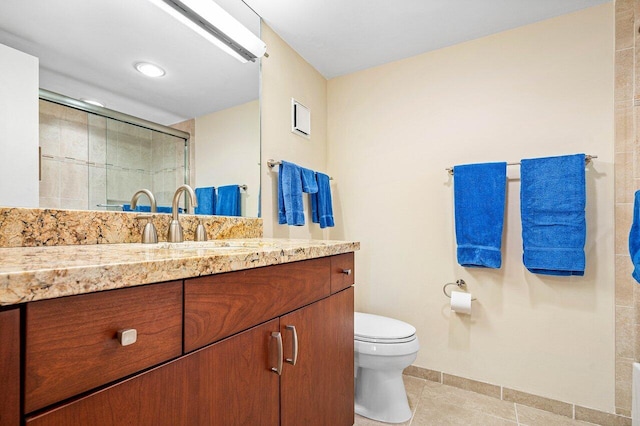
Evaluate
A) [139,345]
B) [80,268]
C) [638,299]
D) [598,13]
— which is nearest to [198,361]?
[139,345]

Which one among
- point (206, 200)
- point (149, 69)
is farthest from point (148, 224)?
point (149, 69)

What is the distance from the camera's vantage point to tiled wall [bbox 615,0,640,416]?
5.13ft

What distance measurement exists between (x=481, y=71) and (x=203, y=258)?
2031 mm

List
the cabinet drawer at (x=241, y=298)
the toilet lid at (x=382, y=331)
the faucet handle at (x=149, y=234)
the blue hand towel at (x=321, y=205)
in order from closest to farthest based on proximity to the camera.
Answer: the cabinet drawer at (x=241, y=298) → the faucet handle at (x=149, y=234) → the toilet lid at (x=382, y=331) → the blue hand towel at (x=321, y=205)

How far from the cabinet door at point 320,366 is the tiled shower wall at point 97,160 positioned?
30.9 inches

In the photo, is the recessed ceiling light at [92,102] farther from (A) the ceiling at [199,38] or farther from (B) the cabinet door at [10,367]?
(B) the cabinet door at [10,367]

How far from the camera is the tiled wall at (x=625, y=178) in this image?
156 cm

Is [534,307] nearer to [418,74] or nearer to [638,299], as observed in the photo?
[638,299]

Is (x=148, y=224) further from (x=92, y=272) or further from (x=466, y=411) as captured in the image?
(x=466, y=411)

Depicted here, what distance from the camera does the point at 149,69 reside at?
50.6 inches

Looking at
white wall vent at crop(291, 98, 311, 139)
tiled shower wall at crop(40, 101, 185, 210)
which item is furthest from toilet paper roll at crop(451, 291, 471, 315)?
tiled shower wall at crop(40, 101, 185, 210)

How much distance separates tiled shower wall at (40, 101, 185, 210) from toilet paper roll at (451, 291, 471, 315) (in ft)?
5.40

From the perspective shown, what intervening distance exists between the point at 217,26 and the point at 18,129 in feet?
3.03

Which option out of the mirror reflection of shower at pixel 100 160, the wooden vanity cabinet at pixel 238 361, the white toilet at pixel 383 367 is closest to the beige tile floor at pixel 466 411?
the white toilet at pixel 383 367
